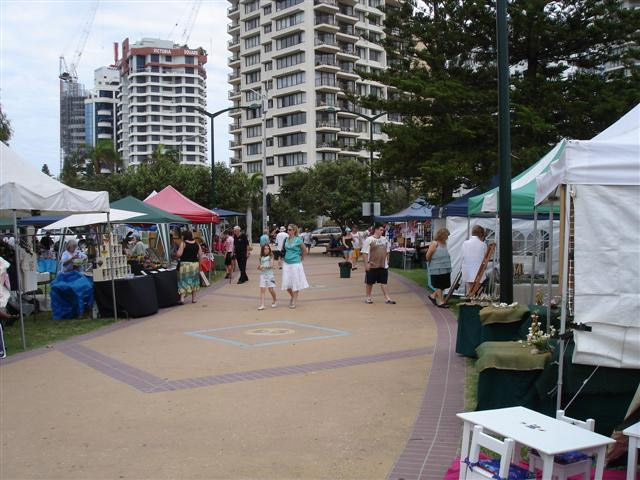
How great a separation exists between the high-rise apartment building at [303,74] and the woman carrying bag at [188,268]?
58.2 metres

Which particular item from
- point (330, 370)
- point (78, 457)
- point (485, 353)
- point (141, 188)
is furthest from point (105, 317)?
point (141, 188)

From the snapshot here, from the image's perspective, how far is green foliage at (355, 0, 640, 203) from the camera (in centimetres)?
1628

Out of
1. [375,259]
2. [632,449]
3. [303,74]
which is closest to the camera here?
[632,449]

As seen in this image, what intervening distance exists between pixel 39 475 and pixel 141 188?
1942 inches

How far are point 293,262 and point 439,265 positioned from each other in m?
3.09

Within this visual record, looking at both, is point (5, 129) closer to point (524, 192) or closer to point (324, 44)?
point (524, 192)

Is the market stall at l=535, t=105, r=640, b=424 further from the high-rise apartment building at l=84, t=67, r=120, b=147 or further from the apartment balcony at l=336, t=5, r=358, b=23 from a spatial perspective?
the high-rise apartment building at l=84, t=67, r=120, b=147

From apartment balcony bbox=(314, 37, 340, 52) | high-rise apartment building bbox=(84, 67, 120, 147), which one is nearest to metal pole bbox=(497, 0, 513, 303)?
apartment balcony bbox=(314, 37, 340, 52)

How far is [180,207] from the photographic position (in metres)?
22.2

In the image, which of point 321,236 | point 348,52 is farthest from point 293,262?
point 348,52

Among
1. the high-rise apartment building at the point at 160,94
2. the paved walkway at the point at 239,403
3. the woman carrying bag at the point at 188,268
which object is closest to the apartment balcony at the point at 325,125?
the woman carrying bag at the point at 188,268

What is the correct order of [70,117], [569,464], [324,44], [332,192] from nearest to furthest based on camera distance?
[569,464] < [332,192] < [324,44] < [70,117]

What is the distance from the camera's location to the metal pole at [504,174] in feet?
26.3

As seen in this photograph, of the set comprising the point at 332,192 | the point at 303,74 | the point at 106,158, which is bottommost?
the point at 332,192
